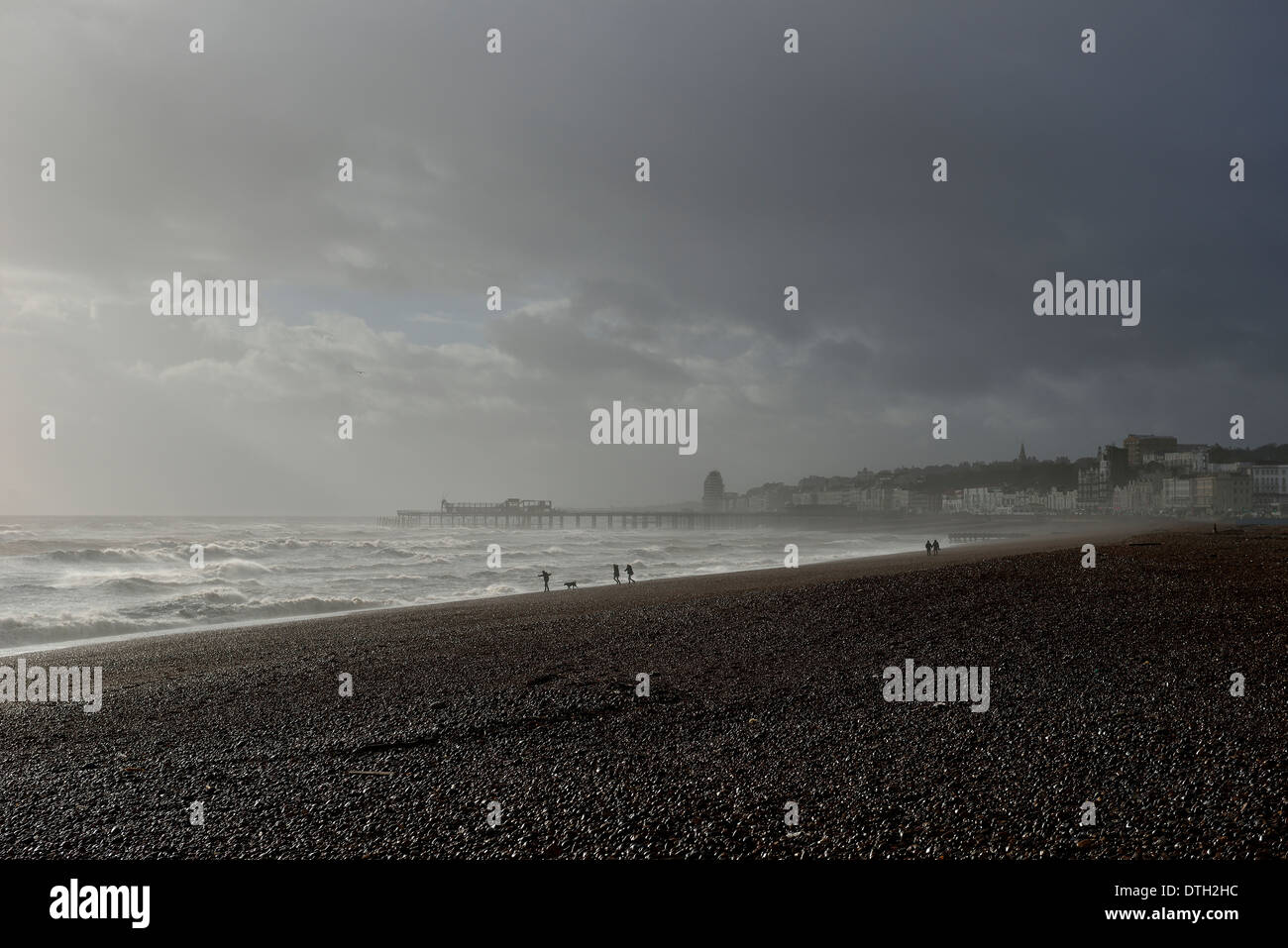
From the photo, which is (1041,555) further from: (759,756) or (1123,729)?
(759,756)

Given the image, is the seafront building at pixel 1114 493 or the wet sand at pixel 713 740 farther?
the seafront building at pixel 1114 493

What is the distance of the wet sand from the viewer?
4875mm

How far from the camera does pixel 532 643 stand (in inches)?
484

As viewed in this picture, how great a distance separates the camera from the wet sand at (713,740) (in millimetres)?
4875

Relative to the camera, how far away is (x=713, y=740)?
22.6ft

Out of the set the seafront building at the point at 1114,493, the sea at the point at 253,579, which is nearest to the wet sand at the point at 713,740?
the sea at the point at 253,579

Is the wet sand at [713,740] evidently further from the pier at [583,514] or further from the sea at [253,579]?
the pier at [583,514]

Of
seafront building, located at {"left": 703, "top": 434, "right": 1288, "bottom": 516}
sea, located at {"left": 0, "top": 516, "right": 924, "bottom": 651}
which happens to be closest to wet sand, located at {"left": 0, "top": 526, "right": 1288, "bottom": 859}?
sea, located at {"left": 0, "top": 516, "right": 924, "bottom": 651}

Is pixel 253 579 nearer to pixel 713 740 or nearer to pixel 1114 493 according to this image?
pixel 713 740

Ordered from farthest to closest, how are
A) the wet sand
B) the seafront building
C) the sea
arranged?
the seafront building → the sea → the wet sand

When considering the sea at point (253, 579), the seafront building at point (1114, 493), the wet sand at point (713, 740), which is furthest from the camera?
the seafront building at point (1114, 493)

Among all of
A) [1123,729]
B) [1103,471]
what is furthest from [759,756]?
[1103,471]

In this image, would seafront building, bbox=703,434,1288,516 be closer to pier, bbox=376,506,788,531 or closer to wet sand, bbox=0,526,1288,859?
pier, bbox=376,506,788,531
